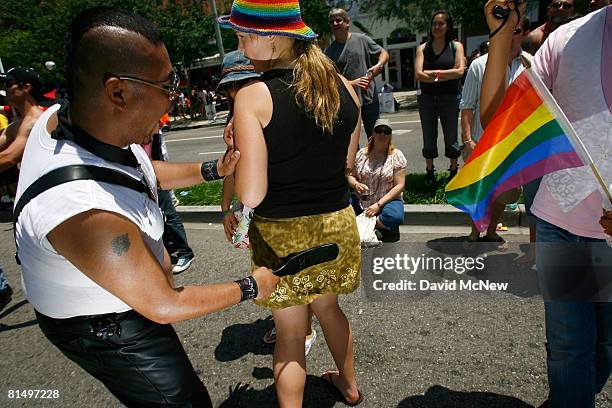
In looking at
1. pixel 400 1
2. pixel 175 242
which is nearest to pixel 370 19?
pixel 400 1

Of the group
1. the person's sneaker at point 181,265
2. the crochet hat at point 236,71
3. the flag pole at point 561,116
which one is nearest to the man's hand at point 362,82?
the crochet hat at point 236,71

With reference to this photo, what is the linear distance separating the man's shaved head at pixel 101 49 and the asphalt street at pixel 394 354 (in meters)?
1.97

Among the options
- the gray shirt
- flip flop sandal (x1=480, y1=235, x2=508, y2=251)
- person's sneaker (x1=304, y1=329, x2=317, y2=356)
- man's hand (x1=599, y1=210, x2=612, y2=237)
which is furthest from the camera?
the gray shirt

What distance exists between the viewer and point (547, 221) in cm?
174

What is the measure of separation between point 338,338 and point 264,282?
0.73 m

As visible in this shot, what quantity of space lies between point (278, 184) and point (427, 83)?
4119mm

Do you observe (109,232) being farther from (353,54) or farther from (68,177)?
(353,54)

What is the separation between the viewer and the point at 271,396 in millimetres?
2477

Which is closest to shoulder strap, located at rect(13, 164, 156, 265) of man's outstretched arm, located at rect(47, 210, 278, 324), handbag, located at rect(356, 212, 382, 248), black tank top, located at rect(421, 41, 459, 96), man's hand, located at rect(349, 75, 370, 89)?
man's outstretched arm, located at rect(47, 210, 278, 324)

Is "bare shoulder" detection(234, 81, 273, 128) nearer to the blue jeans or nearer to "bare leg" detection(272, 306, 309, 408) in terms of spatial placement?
"bare leg" detection(272, 306, 309, 408)

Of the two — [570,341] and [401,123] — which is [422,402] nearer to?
[570,341]

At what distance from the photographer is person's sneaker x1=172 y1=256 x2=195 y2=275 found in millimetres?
4336

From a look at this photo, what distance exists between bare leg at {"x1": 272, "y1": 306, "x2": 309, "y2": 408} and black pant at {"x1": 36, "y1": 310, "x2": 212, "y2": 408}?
491 millimetres

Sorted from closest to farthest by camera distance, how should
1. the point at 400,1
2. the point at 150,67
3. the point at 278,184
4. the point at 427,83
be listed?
the point at 150,67, the point at 278,184, the point at 427,83, the point at 400,1
